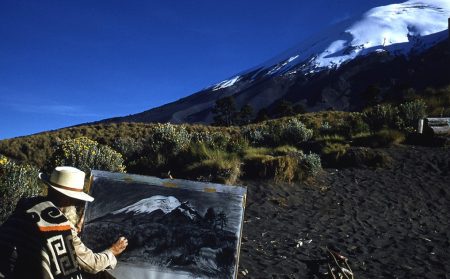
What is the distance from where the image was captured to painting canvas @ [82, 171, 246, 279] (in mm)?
5484

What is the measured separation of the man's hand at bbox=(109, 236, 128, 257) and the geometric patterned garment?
1091mm

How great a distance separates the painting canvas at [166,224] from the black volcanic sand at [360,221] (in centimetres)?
111

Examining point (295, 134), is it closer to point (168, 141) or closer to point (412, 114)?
point (412, 114)

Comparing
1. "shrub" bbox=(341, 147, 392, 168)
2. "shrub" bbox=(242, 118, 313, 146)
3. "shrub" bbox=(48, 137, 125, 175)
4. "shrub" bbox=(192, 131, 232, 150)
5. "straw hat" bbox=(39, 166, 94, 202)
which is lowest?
"shrub" bbox=(341, 147, 392, 168)

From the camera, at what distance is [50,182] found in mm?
4270

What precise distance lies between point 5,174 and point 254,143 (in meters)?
10.8

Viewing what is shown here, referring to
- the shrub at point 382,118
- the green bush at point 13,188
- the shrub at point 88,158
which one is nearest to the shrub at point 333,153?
the shrub at point 382,118

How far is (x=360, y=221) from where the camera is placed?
1054cm

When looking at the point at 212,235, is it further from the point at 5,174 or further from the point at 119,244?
the point at 5,174

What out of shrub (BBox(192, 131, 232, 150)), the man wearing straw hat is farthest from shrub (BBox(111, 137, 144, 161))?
the man wearing straw hat

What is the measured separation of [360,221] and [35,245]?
7.76 meters

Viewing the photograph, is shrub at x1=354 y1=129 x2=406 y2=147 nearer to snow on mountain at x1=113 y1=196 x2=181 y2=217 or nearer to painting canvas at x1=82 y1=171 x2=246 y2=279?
painting canvas at x1=82 y1=171 x2=246 y2=279

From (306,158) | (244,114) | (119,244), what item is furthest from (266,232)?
(244,114)

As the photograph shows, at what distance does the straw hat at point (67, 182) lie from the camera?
425 centimetres
